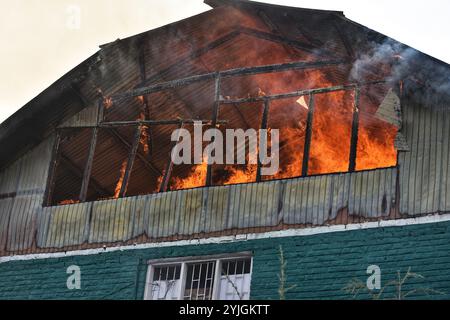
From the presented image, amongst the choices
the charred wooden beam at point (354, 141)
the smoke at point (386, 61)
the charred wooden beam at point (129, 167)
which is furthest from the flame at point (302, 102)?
the charred wooden beam at point (129, 167)

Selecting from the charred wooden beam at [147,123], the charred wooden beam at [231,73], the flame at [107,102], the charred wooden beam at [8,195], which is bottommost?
the charred wooden beam at [8,195]

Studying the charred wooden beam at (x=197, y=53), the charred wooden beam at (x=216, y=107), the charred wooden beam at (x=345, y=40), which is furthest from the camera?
the charred wooden beam at (x=197, y=53)

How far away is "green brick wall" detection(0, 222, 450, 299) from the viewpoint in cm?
1469

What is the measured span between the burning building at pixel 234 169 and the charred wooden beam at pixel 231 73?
0.03m

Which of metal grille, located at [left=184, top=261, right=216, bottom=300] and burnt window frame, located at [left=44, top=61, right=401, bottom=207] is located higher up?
burnt window frame, located at [left=44, top=61, right=401, bottom=207]

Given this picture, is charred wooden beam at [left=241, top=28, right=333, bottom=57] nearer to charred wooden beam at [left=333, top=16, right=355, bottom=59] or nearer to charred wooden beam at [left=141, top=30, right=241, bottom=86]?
charred wooden beam at [left=141, top=30, right=241, bottom=86]

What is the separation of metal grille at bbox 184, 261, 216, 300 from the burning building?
4 centimetres

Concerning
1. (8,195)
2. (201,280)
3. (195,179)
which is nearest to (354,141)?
(201,280)

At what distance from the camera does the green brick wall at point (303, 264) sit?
14688 millimetres

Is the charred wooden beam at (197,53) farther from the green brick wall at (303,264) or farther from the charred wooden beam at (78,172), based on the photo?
the green brick wall at (303,264)

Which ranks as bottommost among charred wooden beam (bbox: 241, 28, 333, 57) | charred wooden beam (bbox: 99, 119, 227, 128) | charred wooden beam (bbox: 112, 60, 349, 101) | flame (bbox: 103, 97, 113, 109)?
charred wooden beam (bbox: 99, 119, 227, 128)

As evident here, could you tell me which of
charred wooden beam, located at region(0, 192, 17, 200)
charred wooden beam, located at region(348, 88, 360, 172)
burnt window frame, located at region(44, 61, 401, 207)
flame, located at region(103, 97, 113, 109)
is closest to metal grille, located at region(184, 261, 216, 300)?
burnt window frame, located at region(44, 61, 401, 207)

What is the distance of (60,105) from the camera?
1897cm
